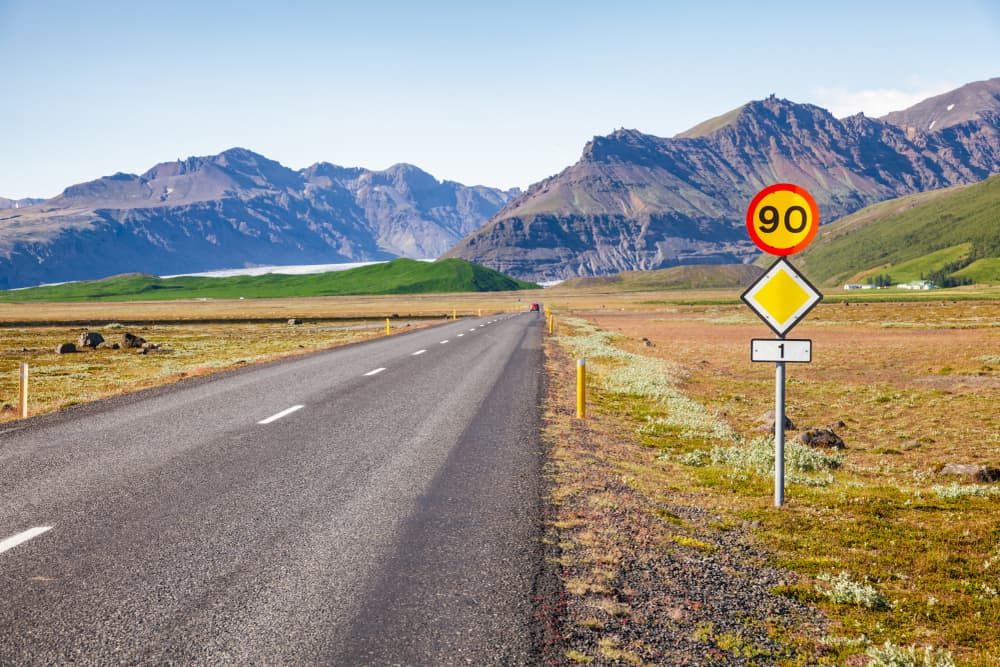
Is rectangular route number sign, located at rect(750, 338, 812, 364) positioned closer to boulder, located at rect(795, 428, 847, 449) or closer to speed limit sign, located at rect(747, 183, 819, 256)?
speed limit sign, located at rect(747, 183, 819, 256)

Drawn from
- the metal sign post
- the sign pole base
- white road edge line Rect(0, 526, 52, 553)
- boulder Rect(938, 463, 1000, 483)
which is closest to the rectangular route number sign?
the metal sign post

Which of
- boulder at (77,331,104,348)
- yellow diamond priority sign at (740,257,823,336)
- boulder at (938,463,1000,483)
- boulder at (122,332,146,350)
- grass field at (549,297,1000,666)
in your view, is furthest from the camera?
boulder at (77,331,104,348)

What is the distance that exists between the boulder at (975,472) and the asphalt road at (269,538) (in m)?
6.83

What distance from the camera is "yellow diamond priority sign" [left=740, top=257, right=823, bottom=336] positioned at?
7.92 m

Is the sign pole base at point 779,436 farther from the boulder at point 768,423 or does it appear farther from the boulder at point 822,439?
the boulder at point 768,423

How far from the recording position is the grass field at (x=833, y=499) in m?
5.34

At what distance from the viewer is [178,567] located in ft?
18.4

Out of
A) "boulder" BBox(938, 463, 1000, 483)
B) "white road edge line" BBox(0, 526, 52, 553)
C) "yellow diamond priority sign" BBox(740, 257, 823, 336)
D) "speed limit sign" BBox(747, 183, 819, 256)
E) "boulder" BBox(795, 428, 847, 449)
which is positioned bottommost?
"boulder" BBox(795, 428, 847, 449)

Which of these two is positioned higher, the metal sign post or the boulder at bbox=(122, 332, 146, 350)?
the metal sign post

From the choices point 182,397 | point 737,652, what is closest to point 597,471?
point 737,652

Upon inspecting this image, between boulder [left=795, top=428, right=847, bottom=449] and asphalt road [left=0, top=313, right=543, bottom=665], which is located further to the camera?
boulder [left=795, top=428, right=847, bottom=449]

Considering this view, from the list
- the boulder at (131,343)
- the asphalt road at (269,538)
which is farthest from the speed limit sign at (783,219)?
the boulder at (131,343)

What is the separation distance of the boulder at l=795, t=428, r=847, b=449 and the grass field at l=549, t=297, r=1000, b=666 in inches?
10.2

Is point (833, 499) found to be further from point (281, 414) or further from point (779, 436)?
point (281, 414)
